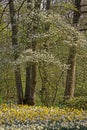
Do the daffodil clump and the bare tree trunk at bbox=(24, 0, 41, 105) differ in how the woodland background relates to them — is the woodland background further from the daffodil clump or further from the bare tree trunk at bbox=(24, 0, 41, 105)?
the daffodil clump

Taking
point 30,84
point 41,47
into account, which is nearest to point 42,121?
point 41,47

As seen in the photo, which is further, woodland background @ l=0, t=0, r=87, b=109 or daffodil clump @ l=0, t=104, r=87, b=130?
woodland background @ l=0, t=0, r=87, b=109

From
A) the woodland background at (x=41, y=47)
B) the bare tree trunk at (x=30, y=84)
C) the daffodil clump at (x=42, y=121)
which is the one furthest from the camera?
Result: the bare tree trunk at (x=30, y=84)

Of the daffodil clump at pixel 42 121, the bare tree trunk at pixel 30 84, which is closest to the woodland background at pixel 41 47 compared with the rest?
the bare tree trunk at pixel 30 84

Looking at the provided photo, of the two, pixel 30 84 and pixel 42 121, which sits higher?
pixel 42 121

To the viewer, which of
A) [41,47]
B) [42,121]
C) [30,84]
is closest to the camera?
[42,121]

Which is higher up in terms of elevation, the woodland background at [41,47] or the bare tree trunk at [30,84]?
the woodland background at [41,47]

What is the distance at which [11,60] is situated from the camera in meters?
10.8

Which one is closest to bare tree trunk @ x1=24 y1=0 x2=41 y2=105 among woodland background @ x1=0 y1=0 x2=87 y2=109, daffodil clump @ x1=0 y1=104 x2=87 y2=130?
woodland background @ x1=0 y1=0 x2=87 y2=109

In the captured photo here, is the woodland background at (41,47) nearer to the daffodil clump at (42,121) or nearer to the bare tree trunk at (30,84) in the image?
the bare tree trunk at (30,84)

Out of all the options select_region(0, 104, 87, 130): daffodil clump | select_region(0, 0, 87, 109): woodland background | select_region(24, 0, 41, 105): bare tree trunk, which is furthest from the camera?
select_region(24, 0, 41, 105): bare tree trunk

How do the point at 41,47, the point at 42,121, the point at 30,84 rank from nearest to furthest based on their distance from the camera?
1. the point at 42,121
2. the point at 41,47
3. the point at 30,84

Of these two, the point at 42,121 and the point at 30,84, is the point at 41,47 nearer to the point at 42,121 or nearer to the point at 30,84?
the point at 30,84

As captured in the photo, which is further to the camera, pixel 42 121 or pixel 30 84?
pixel 30 84
